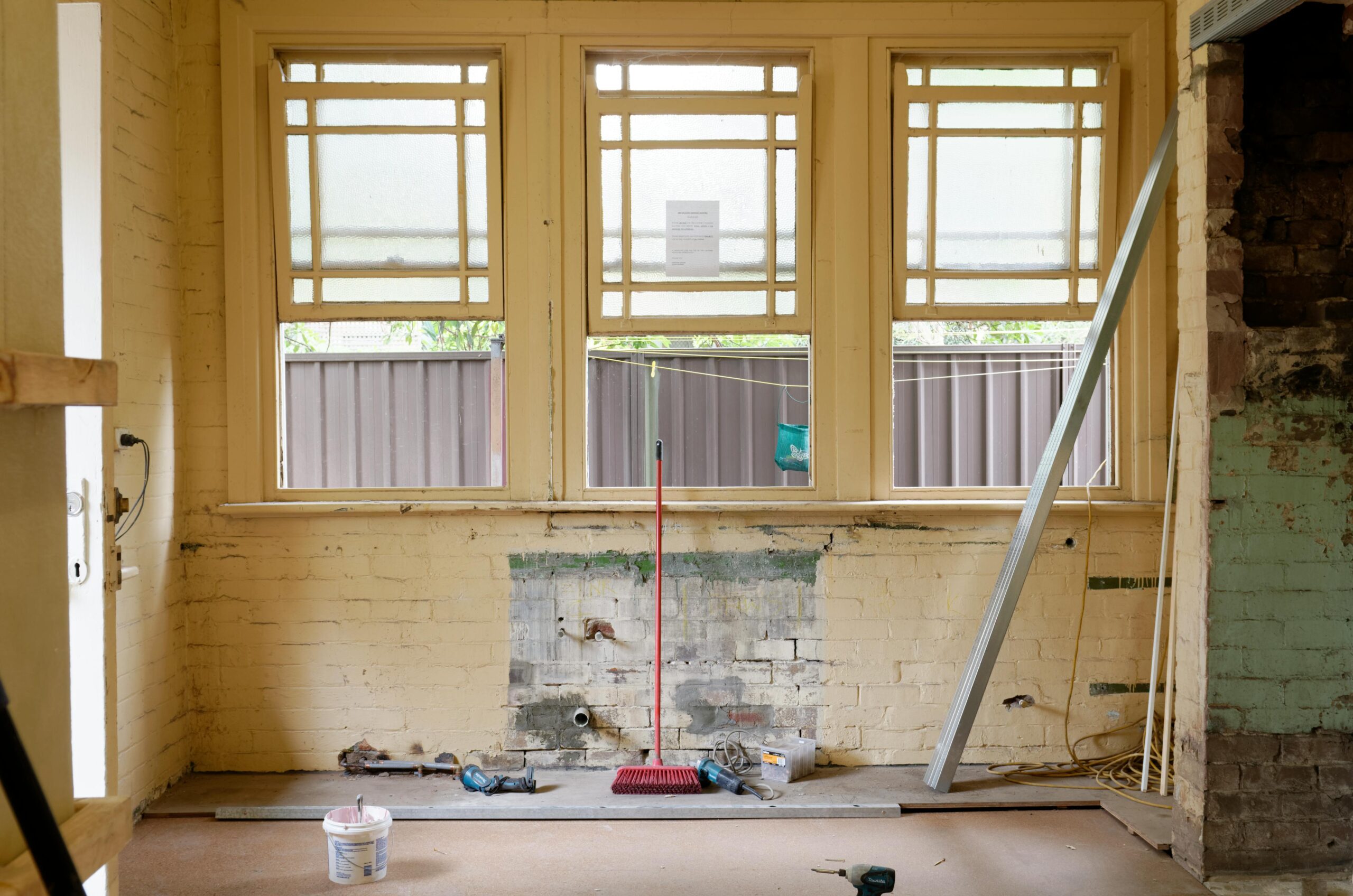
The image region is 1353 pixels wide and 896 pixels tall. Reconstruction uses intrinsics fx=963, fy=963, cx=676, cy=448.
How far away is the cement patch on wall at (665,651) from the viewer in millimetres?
3760

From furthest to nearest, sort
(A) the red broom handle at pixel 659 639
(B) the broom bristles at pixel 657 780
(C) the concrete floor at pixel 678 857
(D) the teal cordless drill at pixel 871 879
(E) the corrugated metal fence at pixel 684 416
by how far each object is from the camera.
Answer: (E) the corrugated metal fence at pixel 684 416 < (A) the red broom handle at pixel 659 639 < (B) the broom bristles at pixel 657 780 < (C) the concrete floor at pixel 678 857 < (D) the teal cordless drill at pixel 871 879

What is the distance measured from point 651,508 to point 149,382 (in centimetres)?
189

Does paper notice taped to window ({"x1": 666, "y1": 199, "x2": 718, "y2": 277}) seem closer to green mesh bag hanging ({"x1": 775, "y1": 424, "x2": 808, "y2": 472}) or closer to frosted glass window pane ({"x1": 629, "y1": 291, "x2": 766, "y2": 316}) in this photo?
frosted glass window pane ({"x1": 629, "y1": 291, "x2": 766, "y2": 316})

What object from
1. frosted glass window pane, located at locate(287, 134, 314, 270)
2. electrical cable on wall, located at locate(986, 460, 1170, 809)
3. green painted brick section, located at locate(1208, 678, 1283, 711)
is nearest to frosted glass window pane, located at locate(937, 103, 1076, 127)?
electrical cable on wall, located at locate(986, 460, 1170, 809)

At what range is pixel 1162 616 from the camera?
12.6 feet

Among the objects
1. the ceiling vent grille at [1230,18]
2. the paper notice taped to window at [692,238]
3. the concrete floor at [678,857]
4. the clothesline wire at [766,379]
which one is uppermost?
the ceiling vent grille at [1230,18]

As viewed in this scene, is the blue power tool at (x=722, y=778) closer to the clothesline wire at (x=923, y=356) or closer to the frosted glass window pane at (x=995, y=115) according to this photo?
the clothesline wire at (x=923, y=356)

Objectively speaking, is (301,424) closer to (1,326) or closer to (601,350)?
(601,350)

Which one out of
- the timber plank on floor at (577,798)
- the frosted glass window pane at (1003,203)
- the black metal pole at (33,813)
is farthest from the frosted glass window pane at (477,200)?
the black metal pole at (33,813)

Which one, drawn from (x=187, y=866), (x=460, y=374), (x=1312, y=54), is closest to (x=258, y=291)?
(x=460, y=374)

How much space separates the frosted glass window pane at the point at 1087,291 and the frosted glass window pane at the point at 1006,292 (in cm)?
5

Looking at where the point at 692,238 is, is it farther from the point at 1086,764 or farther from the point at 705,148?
the point at 1086,764

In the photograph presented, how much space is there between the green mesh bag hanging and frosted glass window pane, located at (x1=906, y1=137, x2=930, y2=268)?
800 mm

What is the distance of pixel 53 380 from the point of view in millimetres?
1040
